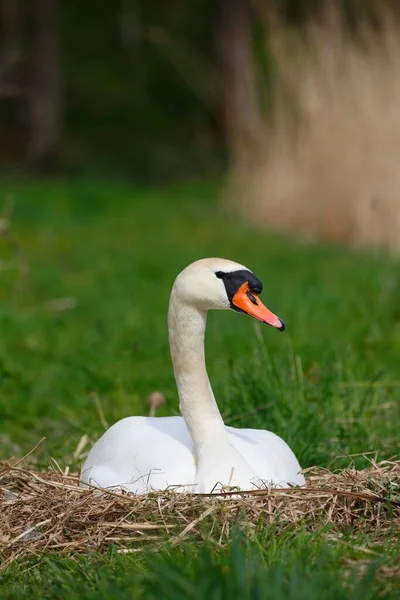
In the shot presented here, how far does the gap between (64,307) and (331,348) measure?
2875 mm

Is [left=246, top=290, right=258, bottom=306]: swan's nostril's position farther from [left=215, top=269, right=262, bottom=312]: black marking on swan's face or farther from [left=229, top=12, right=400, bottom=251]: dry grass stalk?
[left=229, top=12, right=400, bottom=251]: dry grass stalk

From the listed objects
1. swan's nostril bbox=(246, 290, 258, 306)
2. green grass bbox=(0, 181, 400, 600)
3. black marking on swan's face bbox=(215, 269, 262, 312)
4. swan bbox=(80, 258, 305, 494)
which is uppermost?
black marking on swan's face bbox=(215, 269, 262, 312)

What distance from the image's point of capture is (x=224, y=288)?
3895mm

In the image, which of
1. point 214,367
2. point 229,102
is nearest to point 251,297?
point 214,367

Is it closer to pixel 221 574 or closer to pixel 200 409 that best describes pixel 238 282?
pixel 200 409

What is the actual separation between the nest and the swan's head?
58 cm

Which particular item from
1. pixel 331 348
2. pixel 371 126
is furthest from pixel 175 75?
pixel 331 348

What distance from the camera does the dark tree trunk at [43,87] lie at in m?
17.3

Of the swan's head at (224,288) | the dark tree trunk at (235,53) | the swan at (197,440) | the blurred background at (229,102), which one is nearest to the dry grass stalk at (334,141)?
the blurred background at (229,102)

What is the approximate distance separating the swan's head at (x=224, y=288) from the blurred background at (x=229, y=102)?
346 centimetres

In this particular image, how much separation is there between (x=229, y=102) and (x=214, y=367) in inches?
472

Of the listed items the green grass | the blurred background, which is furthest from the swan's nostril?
the blurred background

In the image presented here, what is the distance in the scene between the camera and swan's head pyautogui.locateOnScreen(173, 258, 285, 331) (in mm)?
3875

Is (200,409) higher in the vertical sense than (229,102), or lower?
higher
